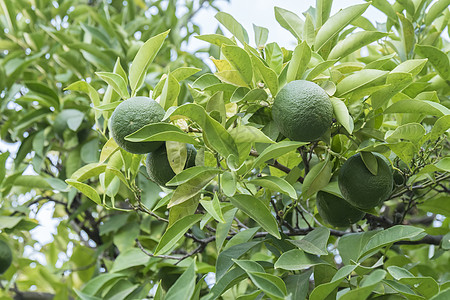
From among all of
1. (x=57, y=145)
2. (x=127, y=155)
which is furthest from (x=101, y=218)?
(x=127, y=155)

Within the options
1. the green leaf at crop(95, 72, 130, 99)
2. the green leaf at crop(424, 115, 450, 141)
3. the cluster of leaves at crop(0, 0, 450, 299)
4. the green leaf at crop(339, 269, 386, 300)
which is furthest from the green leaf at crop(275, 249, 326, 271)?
the green leaf at crop(95, 72, 130, 99)

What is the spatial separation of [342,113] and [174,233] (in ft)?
1.17

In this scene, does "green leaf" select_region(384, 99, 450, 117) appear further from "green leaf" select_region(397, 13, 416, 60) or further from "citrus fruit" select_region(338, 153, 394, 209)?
"green leaf" select_region(397, 13, 416, 60)

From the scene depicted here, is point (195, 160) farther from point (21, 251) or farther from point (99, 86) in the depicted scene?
point (21, 251)

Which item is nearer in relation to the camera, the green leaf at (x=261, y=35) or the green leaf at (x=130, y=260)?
the green leaf at (x=261, y=35)

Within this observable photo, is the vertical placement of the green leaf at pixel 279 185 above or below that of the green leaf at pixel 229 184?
below

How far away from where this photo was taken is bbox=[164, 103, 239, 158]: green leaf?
812 mm

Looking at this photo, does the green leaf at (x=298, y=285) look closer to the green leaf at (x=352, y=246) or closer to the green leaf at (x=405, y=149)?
the green leaf at (x=352, y=246)

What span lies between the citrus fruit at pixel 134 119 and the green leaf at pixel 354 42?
39 cm

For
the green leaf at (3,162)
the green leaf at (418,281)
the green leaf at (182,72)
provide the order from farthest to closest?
the green leaf at (3,162) < the green leaf at (182,72) < the green leaf at (418,281)

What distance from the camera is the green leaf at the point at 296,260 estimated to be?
2.70 feet

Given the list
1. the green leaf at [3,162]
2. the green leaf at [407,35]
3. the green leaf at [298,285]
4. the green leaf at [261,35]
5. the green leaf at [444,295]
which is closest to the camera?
the green leaf at [444,295]

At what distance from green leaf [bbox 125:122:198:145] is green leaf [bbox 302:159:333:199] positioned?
256 mm

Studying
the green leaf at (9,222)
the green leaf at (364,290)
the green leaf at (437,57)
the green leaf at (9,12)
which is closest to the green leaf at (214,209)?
the green leaf at (364,290)
